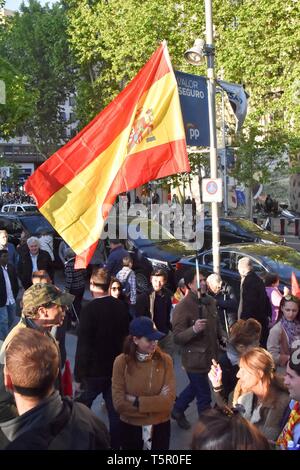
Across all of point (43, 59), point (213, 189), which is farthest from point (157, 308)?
point (43, 59)

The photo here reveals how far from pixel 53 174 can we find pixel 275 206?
97.6 feet

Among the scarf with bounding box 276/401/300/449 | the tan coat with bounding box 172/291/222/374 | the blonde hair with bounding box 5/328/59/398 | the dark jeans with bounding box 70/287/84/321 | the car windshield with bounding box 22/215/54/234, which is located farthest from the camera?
the car windshield with bounding box 22/215/54/234

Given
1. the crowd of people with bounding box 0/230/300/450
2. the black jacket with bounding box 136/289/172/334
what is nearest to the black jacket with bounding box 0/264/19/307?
the crowd of people with bounding box 0/230/300/450

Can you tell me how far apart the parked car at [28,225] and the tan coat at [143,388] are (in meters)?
11.5

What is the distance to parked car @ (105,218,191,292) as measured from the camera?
1352cm

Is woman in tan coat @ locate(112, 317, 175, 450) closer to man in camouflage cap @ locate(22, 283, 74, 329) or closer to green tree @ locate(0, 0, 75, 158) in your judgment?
man in camouflage cap @ locate(22, 283, 74, 329)

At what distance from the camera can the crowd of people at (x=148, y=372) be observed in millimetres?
2756

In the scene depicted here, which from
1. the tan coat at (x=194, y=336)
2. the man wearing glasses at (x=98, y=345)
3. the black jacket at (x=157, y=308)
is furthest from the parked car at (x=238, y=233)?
the man wearing glasses at (x=98, y=345)

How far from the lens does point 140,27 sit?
24.5m

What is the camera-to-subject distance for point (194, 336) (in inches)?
227

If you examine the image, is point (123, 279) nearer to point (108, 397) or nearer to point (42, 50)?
point (108, 397)

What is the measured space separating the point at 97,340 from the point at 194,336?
99 cm

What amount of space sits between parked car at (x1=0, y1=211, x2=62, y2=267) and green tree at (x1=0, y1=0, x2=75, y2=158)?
63.6ft

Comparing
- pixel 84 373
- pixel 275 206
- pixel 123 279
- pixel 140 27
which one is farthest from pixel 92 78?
pixel 84 373
